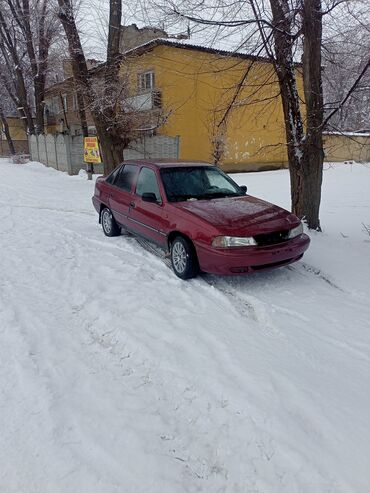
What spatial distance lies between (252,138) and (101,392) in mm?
21295

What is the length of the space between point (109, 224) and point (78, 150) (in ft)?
45.4

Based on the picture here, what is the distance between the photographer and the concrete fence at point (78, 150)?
1833 centimetres

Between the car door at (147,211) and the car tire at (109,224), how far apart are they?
81 cm

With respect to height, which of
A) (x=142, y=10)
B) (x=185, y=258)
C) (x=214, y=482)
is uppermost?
(x=142, y=10)

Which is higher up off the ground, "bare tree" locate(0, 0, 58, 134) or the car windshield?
"bare tree" locate(0, 0, 58, 134)

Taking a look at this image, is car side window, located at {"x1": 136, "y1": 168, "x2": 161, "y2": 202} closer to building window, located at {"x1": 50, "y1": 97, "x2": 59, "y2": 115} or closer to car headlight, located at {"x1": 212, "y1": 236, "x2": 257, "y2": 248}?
car headlight, located at {"x1": 212, "y1": 236, "x2": 257, "y2": 248}

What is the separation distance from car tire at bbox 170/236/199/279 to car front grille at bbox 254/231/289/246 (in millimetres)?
854

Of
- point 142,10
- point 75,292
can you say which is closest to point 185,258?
point 75,292

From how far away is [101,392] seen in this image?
9.95 ft

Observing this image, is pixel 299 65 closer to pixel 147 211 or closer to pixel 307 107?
pixel 307 107

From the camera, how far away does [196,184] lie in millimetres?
6066

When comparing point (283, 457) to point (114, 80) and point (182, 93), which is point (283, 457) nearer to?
point (114, 80)

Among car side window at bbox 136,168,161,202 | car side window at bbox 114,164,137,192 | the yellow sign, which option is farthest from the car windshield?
the yellow sign

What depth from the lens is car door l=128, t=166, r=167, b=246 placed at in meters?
5.73
